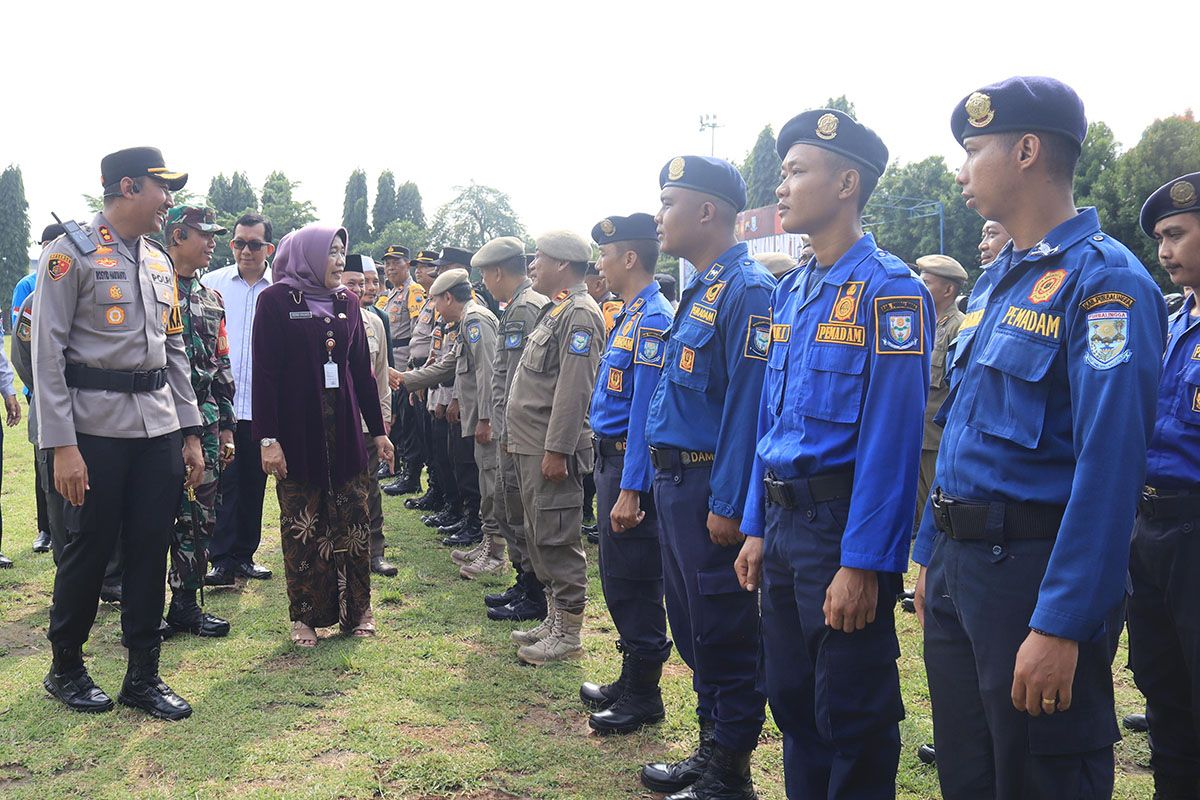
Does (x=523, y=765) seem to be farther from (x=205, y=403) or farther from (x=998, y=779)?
(x=205, y=403)

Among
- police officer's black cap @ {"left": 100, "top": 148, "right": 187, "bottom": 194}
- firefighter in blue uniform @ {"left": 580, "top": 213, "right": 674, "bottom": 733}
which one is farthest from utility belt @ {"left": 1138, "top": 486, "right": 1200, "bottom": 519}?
police officer's black cap @ {"left": 100, "top": 148, "right": 187, "bottom": 194}

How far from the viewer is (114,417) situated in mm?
3869

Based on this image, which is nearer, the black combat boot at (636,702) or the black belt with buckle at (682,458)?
the black belt with buckle at (682,458)

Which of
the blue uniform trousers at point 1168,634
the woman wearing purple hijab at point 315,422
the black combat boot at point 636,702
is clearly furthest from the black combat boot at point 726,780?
the woman wearing purple hijab at point 315,422

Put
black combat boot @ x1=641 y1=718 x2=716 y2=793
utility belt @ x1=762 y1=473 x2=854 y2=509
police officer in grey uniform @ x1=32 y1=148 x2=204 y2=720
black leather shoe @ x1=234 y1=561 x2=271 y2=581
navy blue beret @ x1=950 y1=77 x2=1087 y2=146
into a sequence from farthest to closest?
black leather shoe @ x1=234 y1=561 x2=271 y2=581 → police officer in grey uniform @ x1=32 y1=148 x2=204 y2=720 → black combat boot @ x1=641 y1=718 x2=716 y2=793 → utility belt @ x1=762 y1=473 x2=854 y2=509 → navy blue beret @ x1=950 y1=77 x2=1087 y2=146

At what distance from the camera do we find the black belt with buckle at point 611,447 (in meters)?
4.08

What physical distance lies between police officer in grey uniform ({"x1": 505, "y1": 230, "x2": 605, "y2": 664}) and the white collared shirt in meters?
2.31

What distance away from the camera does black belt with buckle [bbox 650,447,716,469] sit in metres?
3.27

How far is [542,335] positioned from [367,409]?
1171 mm

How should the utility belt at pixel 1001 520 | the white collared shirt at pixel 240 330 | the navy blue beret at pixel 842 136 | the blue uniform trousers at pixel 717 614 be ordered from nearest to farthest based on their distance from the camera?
the utility belt at pixel 1001 520, the navy blue beret at pixel 842 136, the blue uniform trousers at pixel 717 614, the white collared shirt at pixel 240 330

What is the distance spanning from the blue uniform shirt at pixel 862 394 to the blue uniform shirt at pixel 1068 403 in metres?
0.18

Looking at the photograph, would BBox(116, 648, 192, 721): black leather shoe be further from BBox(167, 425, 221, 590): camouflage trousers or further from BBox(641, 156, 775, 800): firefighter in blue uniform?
BBox(641, 156, 775, 800): firefighter in blue uniform

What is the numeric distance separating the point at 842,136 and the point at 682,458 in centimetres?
128

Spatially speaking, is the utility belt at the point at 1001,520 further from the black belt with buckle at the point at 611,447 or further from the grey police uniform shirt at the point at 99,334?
the grey police uniform shirt at the point at 99,334
